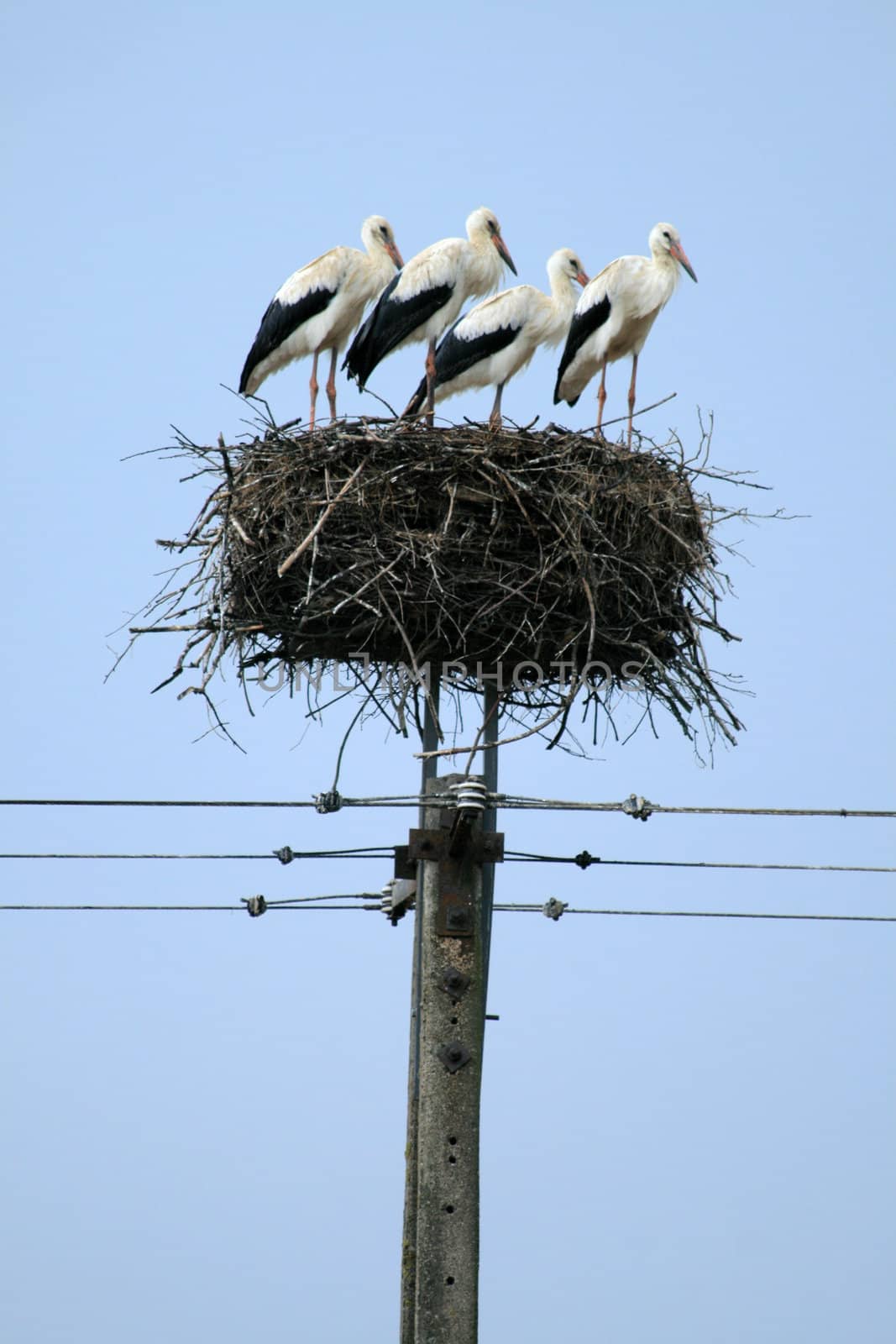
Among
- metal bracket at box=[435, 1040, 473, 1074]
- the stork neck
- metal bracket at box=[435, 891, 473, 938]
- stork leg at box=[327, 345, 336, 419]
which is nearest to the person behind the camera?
metal bracket at box=[435, 1040, 473, 1074]

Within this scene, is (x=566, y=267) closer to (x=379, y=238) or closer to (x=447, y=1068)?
(x=379, y=238)

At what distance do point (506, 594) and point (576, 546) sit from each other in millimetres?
332

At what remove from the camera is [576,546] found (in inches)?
319

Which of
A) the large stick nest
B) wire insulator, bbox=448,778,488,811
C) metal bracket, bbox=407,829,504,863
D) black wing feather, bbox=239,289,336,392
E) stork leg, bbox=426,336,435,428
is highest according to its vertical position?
black wing feather, bbox=239,289,336,392

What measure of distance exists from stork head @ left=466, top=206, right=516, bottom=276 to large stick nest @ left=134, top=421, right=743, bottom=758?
303 cm

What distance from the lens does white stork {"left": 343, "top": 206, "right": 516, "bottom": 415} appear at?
10.7 m

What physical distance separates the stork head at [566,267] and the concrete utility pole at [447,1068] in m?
5.01

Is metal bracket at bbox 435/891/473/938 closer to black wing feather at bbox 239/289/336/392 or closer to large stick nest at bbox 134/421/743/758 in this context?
large stick nest at bbox 134/421/743/758

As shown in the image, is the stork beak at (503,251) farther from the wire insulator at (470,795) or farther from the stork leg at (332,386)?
the wire insulator at (470,795)

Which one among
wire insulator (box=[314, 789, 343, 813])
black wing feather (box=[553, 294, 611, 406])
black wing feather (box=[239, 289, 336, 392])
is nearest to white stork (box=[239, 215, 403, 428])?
black wing feather (box=[239, 289, 336, 392])

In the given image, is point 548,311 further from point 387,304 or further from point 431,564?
point 431,564

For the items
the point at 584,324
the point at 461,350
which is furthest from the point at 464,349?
the point at 584,324

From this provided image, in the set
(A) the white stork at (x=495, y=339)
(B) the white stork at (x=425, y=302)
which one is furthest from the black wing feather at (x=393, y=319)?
(A) the white stork at (x=495, y=339)

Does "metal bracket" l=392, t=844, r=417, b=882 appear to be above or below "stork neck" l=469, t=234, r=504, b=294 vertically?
below
